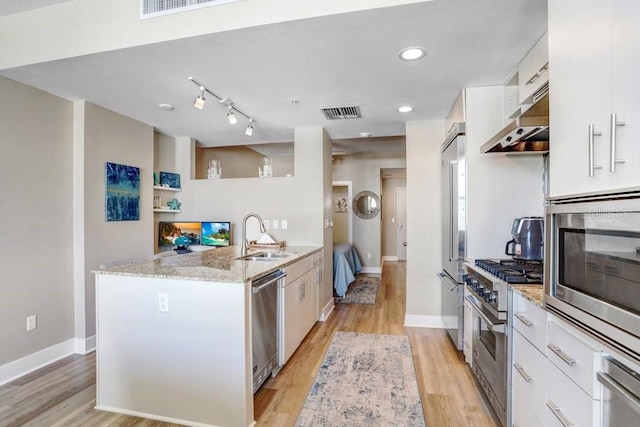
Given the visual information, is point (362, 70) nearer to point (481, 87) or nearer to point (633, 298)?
point (481, 87)

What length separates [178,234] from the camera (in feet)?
14.6

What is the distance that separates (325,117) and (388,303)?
9.24 ft

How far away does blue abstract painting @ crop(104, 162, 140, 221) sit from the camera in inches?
131

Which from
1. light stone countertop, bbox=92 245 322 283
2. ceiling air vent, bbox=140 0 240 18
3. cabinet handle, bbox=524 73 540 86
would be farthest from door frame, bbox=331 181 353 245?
ceiling air vent, bbox=140 0 240 18

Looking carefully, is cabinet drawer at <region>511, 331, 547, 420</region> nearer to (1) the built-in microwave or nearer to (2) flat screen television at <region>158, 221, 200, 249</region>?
(1) the built-in microwave

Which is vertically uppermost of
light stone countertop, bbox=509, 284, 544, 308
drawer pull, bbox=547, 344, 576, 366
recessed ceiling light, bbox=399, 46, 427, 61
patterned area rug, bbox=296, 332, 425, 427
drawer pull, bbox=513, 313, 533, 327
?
recessed ceiling light, bbox=399, 46, 427, 61

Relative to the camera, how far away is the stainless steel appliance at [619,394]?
36.4 inches

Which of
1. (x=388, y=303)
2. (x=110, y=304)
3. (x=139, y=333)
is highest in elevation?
(x=110, y=304)

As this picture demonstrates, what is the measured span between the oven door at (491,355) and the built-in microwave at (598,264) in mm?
626

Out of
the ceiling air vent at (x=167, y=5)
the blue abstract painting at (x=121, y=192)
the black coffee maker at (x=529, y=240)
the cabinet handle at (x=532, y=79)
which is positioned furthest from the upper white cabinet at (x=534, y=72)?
the blue abstract painting at (x=121, y=192)

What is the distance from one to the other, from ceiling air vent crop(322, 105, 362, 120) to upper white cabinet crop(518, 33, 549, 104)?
1.43 meters

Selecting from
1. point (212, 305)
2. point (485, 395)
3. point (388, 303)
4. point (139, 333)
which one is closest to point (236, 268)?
point (212, 305)

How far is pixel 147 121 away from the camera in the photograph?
3791 mm

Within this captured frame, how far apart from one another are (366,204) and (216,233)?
12.3 feet
